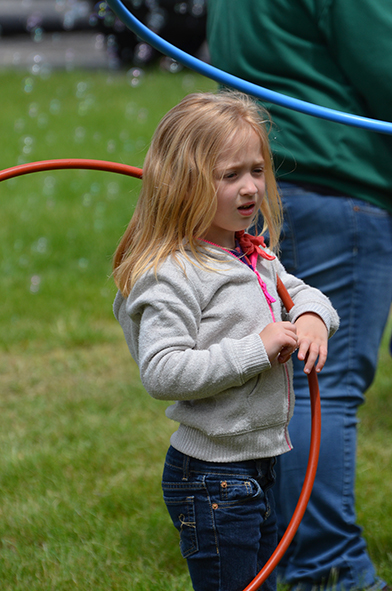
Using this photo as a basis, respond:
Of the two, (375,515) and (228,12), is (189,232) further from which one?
(375,515)

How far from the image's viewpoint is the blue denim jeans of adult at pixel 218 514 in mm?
1578

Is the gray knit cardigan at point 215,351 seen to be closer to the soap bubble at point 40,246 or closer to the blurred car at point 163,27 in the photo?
the soap bubble at point 40,246

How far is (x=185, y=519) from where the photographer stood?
161 centimetres

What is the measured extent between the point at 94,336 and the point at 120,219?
6.58 feet

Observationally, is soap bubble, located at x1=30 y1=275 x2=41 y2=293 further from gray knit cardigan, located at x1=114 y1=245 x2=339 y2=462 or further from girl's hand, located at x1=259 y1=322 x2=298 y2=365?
girl's hand, located at x1=259 y1=322 x2=298 y2=365

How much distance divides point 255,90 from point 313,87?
47 cm

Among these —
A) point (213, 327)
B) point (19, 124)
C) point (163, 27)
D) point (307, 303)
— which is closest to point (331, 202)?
point (307, 303)

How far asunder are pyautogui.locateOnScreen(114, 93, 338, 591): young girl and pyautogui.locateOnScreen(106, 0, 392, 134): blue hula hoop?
0.17 feet

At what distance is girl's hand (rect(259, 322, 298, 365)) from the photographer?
1479 millimetres

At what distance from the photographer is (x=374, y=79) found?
6.19ft

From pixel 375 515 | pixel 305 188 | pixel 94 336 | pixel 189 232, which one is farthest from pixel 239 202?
pixel 94 336

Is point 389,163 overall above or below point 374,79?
below

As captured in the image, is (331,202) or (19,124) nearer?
(331,202)

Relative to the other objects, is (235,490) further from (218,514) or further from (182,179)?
(182,179)
